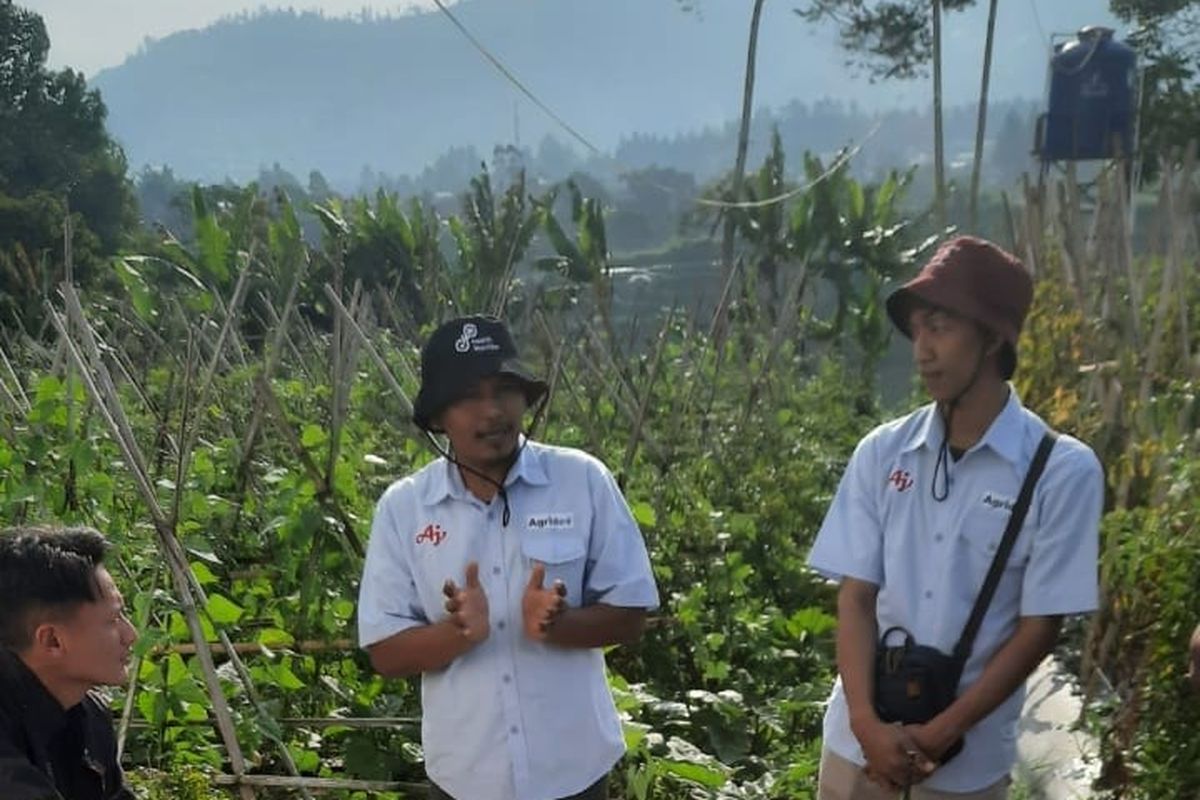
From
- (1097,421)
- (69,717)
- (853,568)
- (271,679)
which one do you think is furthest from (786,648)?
(69,717)

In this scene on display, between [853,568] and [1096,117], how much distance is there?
7.98 m

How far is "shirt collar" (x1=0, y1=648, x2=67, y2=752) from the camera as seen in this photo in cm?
173

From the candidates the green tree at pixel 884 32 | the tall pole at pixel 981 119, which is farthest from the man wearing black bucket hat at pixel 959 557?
the green tree at pixel 884 32

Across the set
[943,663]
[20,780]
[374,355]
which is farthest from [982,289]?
[374,355]

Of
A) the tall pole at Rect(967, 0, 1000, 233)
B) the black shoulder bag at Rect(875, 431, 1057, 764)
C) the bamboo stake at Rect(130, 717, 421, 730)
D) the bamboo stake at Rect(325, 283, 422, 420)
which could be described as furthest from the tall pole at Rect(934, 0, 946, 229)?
the black shoulder bag at Rect(875, 431, 1057, 764)

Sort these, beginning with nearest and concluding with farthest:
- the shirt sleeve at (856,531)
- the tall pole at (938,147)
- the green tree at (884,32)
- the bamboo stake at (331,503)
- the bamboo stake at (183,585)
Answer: the shirt sleeve at (856,531) < the bamboo stake at (183,585) < the bamboo stake at (331,503) < the tall pole at (938,147) < the green tree at (884,32)

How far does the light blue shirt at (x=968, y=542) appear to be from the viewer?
2.03 meters

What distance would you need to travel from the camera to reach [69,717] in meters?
1.80

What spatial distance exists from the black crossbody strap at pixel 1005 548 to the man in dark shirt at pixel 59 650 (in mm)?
1150

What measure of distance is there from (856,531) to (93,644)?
1.10 metres

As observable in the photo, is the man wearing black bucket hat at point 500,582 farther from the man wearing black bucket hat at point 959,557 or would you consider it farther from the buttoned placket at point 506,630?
the man wearing black bucket hat at point 959,557

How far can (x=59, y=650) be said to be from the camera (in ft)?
5.80

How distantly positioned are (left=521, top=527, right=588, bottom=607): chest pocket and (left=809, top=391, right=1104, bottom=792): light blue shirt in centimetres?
37

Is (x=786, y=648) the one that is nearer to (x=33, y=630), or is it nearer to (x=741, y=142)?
(x=33, y=630)
